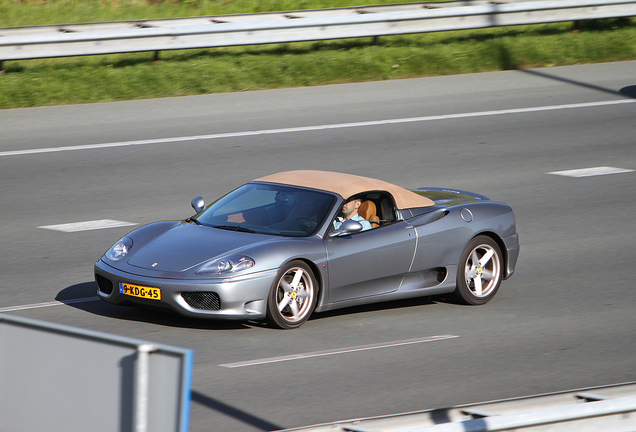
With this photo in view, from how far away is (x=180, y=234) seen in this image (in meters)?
8.49

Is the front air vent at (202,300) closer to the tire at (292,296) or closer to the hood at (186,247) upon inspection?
the hood at (186,247)

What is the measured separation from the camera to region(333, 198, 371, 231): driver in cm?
870

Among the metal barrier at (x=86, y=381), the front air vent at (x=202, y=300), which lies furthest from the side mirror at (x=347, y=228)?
the metal barrier at (x=86, y=381)

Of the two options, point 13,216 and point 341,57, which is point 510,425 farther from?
point 341,57

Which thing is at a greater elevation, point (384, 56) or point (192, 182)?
point (384, 56)

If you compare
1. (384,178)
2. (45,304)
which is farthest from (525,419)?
(384,178)

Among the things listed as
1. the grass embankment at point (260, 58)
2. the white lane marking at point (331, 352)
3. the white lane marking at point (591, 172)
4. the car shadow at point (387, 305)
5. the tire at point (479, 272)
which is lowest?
the car shadow at point (387, 305)

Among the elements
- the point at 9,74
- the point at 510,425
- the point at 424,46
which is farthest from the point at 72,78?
the point at 510,425

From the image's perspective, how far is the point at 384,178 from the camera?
517 inches

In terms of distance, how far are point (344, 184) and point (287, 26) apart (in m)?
10.0

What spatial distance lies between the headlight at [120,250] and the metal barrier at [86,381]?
433 centimetres

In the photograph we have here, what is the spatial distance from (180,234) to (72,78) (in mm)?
9297

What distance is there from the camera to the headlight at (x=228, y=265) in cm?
Result: 782

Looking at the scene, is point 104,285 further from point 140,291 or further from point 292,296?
point 292,296
